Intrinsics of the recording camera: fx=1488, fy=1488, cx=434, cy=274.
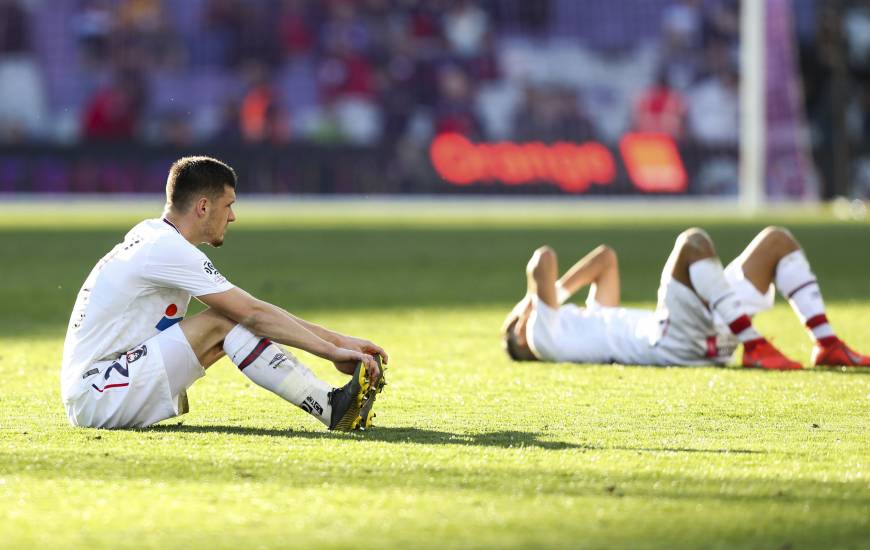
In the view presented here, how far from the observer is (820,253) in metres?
17.7

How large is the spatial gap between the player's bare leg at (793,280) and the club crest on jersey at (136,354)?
11.6ft

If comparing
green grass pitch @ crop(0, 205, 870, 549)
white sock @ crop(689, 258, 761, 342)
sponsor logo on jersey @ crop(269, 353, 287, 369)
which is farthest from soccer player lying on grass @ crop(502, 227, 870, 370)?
sponsor logo on jersey @ crop(269, 353, 287, 369)

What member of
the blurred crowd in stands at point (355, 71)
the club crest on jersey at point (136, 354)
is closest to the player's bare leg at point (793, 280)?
the club crest on jersey at point (136, 354)

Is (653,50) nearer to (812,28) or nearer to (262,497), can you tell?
(812,28)

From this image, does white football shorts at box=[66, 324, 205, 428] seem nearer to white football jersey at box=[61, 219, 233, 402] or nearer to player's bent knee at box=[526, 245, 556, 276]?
white football jersey at box=[61, 219, 233, 402]

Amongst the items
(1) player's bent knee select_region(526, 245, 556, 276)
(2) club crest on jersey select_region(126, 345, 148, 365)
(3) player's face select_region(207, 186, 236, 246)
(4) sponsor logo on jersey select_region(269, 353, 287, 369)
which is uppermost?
(3) player's face select_region(207, 186, 236, 246)

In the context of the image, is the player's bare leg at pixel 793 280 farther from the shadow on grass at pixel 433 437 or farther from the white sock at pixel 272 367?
the white sock at pixel 272 367

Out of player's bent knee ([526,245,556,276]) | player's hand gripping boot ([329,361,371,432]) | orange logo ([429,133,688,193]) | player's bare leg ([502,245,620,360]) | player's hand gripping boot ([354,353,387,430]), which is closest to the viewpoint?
player's hand gripping boot ([329,361,371,432])

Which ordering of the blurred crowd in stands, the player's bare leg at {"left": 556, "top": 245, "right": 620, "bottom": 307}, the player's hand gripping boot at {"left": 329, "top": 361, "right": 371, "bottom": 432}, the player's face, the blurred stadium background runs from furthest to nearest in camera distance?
the blurred crowd in stands → the blurred stadium background → the player's bare leg at {"left": 556, "top": 245, "right": 620, "bottom": 307} → the player's face → the player's hand gripping boot at {"left": 329, "top": 361, "right": 371, "bottom": 432}

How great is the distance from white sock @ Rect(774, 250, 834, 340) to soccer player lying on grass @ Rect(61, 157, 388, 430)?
2.94 m

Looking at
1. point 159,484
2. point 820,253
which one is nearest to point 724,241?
point 820,253

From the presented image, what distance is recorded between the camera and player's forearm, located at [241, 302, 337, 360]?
219 inches

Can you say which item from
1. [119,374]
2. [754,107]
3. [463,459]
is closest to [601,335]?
[463,459]

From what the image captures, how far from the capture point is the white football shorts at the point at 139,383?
18.3 feet
